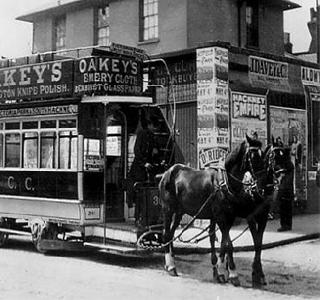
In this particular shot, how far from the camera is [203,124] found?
1467 centimetres

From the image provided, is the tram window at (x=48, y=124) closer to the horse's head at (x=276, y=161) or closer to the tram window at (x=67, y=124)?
the tram window at (x=67, y=124)

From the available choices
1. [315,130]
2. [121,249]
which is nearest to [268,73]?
[315,130]

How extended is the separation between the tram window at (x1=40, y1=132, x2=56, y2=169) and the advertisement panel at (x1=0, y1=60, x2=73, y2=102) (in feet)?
2.47

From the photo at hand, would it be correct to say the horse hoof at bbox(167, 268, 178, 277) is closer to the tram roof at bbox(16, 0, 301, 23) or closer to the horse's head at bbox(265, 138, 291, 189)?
the horse's head at bbox(265, 138, 291, 189)

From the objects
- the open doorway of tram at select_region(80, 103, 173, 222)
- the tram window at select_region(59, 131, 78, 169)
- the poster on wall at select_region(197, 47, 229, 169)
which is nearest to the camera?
the open doorway of tram at select_region(80, 103, 173, 222)

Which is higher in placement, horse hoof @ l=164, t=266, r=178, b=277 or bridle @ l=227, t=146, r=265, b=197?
bridle @ l=227, t=146, r=265, b=197

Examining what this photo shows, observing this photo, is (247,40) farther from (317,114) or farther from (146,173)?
(146,173)

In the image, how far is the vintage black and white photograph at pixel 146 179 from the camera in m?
7.97

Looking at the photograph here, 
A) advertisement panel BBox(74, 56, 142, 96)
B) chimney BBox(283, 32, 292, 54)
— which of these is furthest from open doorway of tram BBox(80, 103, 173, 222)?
chimney BBox(283, 32, 292, 54)

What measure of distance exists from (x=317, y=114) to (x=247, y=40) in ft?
14.6

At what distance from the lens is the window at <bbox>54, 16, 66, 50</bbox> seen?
24.4 m

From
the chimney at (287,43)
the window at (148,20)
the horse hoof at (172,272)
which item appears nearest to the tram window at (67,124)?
the horse hoof at (172,272)

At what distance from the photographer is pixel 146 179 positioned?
10438 mm

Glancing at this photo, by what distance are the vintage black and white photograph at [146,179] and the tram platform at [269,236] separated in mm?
47
